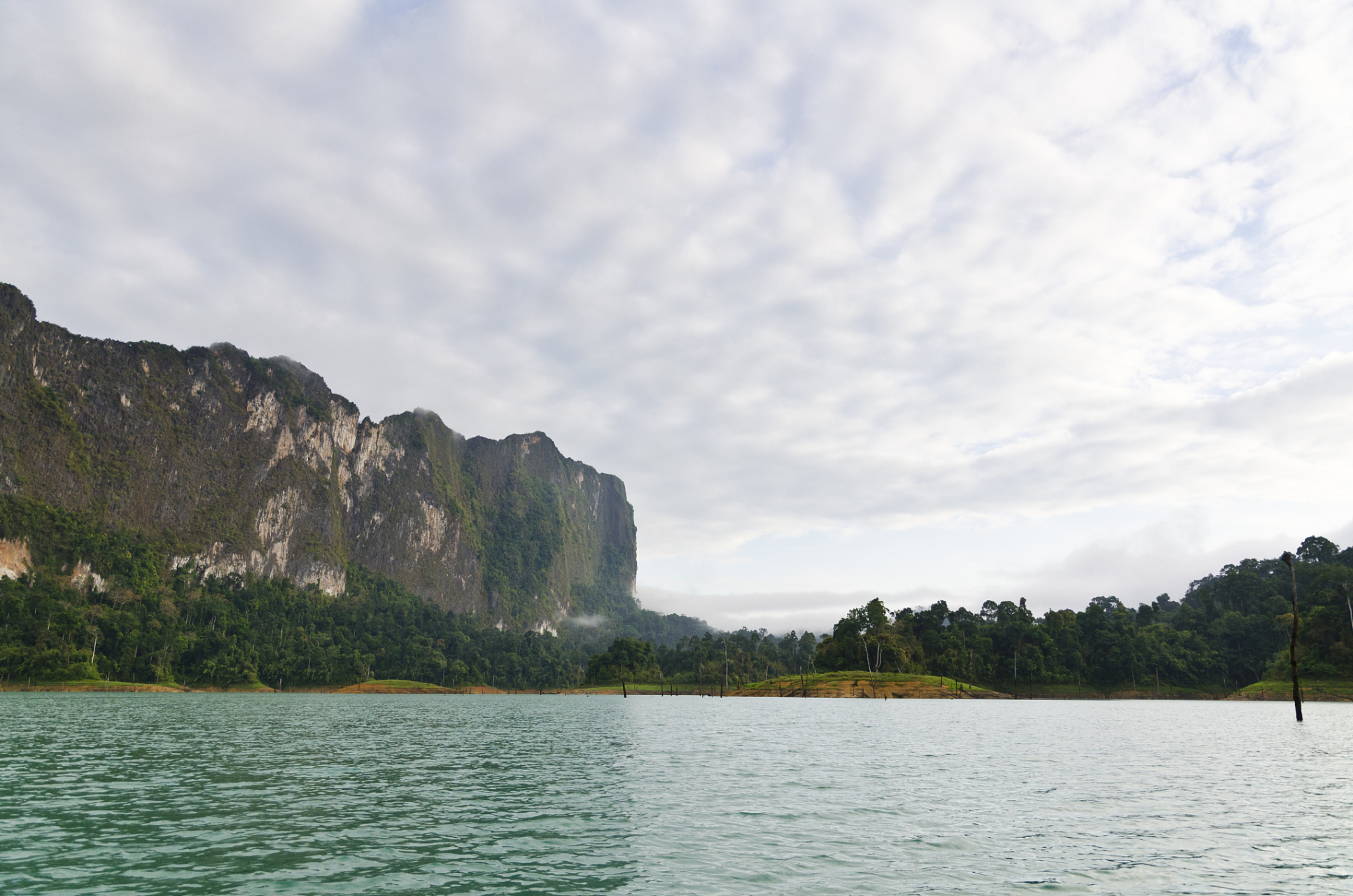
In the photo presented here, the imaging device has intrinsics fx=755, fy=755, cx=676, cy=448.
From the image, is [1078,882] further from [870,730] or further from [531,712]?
[531,712]

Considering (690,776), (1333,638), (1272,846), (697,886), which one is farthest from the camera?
(1333,638)

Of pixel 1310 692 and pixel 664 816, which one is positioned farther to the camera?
pixel 1310 692

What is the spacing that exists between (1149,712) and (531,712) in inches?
3966

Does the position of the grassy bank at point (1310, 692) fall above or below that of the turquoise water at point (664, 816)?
below

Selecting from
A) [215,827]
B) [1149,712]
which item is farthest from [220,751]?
[1149,712]

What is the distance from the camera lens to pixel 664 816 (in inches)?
1148

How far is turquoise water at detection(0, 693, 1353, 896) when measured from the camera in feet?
65.5

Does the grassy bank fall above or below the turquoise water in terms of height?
below

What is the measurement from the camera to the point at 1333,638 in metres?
161

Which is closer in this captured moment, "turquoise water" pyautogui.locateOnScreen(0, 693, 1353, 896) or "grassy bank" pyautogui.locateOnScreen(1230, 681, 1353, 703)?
"turquoise water" pyautogui.locateOnScreen(0, 693, 1353, 896)

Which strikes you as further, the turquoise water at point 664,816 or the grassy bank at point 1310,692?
the grassy bank at point 1310,692

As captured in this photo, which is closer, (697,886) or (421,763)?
(697,886)

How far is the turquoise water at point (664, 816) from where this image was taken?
20.0 metres

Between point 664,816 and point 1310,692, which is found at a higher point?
point 664,816
